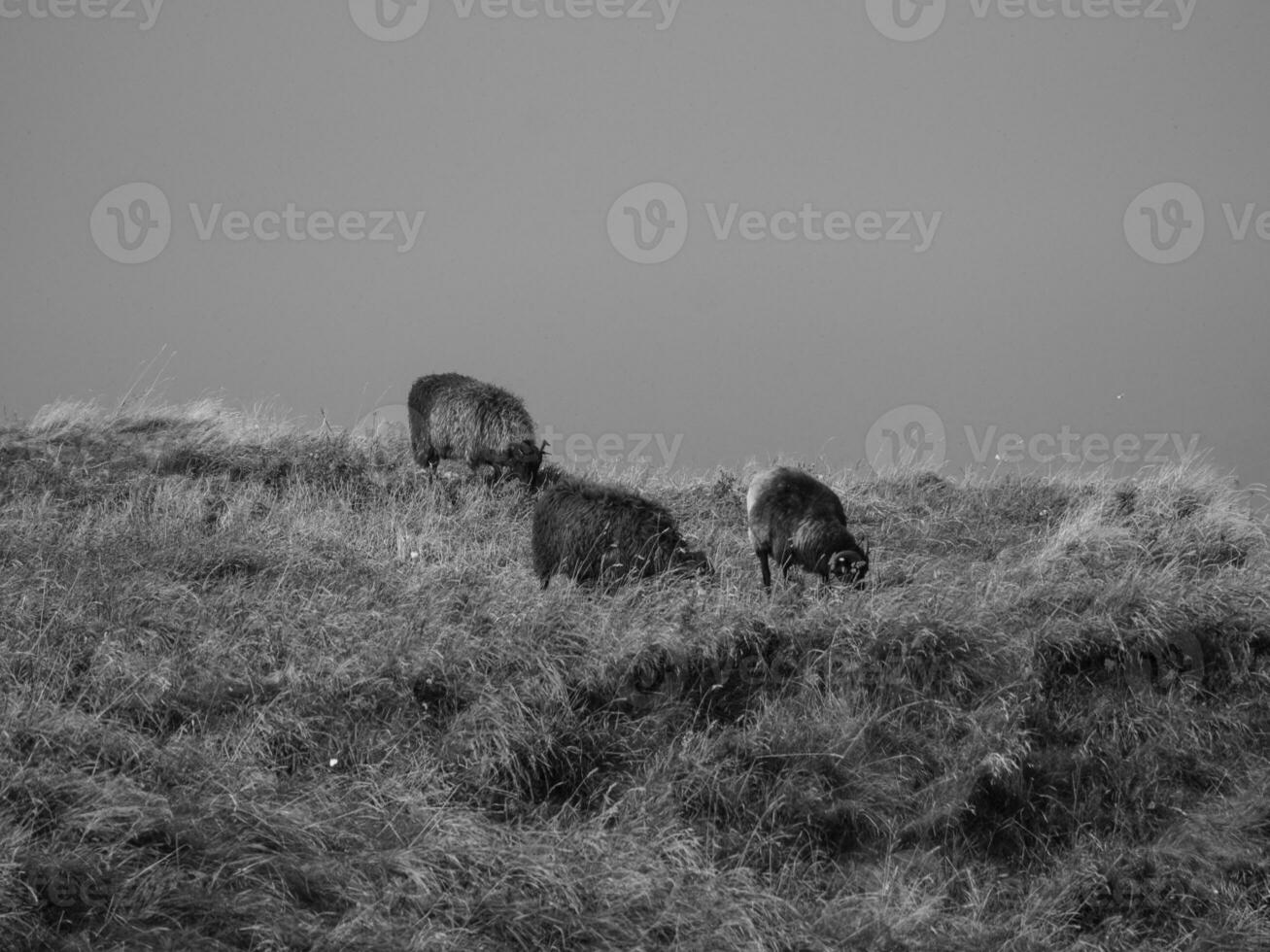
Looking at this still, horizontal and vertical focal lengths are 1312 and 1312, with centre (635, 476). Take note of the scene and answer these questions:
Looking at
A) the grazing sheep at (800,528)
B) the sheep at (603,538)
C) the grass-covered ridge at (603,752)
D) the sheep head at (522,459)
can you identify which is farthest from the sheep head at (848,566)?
the sheep head at (522,459)

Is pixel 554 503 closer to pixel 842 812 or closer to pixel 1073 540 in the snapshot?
pixel 842 812

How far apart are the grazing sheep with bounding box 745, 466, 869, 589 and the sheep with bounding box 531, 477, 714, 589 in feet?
1.96

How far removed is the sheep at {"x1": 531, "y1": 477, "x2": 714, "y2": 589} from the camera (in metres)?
9.41

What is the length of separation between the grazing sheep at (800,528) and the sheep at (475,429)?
10.4ft

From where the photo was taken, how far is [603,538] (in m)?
9.45

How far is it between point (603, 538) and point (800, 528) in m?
1.57

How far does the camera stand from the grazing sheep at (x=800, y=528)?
9.81 meters

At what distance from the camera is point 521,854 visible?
662cm

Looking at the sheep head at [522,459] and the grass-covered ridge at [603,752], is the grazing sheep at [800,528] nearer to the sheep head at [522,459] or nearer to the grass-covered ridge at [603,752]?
the grass-covered ridge at [603,752]

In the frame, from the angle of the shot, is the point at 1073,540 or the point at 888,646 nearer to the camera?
the point at 888,646

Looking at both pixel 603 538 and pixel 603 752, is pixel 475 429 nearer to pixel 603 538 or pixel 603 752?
pixel 603 538

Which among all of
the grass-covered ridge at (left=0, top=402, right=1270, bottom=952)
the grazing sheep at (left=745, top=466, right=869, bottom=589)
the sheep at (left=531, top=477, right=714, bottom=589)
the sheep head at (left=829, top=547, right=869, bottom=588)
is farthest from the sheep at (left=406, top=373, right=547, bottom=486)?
the sheep head at (left=829, top=547, right=869, bottom=588)

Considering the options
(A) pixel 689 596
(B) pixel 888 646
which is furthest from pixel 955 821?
(A) pixel 689 596

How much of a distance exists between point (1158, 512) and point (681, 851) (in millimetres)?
7649
